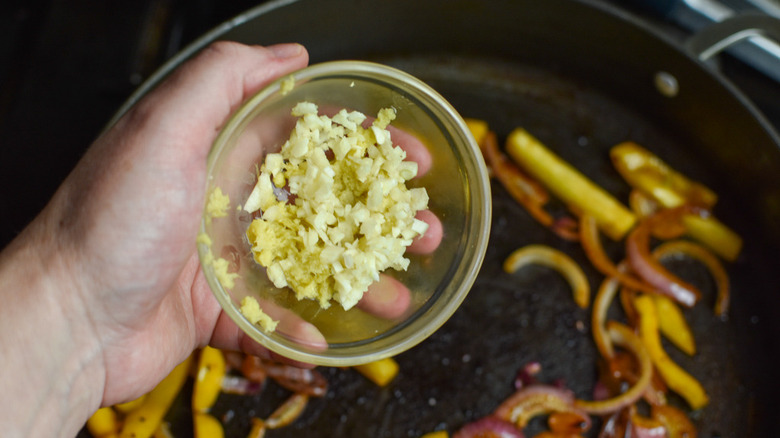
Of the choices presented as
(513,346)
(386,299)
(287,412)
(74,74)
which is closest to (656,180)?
(513,346)

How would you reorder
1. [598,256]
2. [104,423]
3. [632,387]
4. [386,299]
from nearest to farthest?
[386,299]
[104,423]
[632,387]
[598,256]

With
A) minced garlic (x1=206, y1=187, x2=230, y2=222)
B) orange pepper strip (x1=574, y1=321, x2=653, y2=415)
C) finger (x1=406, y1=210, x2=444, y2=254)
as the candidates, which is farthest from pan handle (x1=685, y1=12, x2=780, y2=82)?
minced garlic (x1=206, y1=187, x2=230, y2=222)

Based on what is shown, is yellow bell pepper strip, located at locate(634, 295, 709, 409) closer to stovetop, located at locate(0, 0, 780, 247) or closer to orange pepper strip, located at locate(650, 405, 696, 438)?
orange pepper strip, located at locate(650, 405, 696, 438)

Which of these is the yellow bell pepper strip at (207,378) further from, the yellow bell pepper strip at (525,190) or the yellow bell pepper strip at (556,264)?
the yellow bell pepper strip at (525,190)

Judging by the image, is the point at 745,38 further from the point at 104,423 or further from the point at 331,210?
the point at 104,423

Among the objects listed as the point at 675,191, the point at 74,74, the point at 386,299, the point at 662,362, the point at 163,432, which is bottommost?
the point at 163,432

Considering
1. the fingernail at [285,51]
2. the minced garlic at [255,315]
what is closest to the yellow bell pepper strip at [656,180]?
the fingernail at [285,51]
